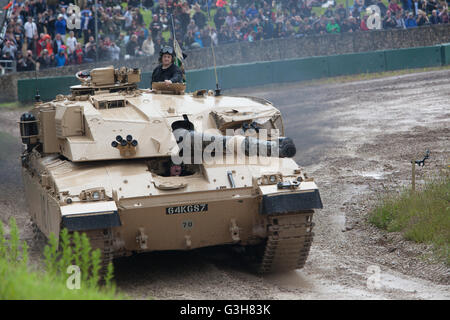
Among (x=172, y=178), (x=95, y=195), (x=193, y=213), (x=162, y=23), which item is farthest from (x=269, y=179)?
(x=162, y=23)

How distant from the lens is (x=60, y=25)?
26.1 meters

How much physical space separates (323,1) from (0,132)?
14802 mm

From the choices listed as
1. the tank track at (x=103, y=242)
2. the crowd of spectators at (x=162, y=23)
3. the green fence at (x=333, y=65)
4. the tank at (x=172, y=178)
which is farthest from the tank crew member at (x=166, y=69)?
the green fence at (x=333, y=65)

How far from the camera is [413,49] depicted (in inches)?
1177

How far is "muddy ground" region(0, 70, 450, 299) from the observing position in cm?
1152

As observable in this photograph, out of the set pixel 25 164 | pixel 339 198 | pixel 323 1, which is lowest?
pixel 339 198

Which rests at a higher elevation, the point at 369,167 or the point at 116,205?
the point at 116,205

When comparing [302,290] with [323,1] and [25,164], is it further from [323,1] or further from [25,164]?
[323,1]

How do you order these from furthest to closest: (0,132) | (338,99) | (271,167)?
1. (338,99)
2. (0,132)
3. (271,167)

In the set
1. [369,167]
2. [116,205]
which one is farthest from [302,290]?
[369,167]

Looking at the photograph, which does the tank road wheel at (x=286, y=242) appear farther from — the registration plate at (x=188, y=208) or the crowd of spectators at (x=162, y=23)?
the crowd of spectators at (x=162, y=23)

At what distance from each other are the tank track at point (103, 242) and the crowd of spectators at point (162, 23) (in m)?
11.9

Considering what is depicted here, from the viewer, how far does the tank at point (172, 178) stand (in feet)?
36.4
